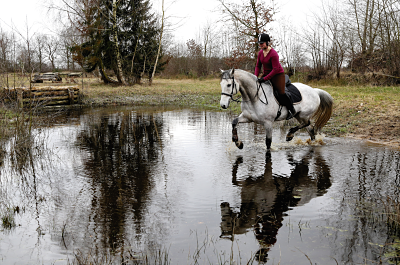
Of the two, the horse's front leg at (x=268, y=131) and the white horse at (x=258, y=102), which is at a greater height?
the white horse at (x=258, y=102)

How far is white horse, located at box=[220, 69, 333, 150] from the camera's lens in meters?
7.16

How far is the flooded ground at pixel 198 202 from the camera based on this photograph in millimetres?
3617

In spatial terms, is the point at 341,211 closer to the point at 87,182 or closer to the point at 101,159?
the point at 87,182

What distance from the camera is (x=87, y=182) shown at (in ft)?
19.9

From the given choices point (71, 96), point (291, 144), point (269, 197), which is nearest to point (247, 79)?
point (291, 144)

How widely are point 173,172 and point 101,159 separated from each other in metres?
2.09

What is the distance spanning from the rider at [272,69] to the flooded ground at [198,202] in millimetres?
1463

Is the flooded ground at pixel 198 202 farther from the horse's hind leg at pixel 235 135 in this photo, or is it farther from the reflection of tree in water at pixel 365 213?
the horse's hind leg at pixel 235 135

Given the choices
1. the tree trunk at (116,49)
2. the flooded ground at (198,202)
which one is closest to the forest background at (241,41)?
the tree trunk at (116,49)

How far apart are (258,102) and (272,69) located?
2.80 feet

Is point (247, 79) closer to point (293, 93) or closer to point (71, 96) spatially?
point (293, 93)

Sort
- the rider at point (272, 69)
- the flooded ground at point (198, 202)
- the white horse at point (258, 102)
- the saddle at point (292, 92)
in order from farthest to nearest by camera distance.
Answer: the saddle at point (292, 92), the rider at point (272, 69), the white horse at point (258, 102), the flooded ground at point (198, 202)

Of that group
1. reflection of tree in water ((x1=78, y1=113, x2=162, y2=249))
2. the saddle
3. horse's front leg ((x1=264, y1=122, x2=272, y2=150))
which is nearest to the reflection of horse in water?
horse's front leg ((x1=264, y1=122, x2=272, y2=150))

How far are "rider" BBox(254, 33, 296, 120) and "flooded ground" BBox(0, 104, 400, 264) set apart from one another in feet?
4.80
